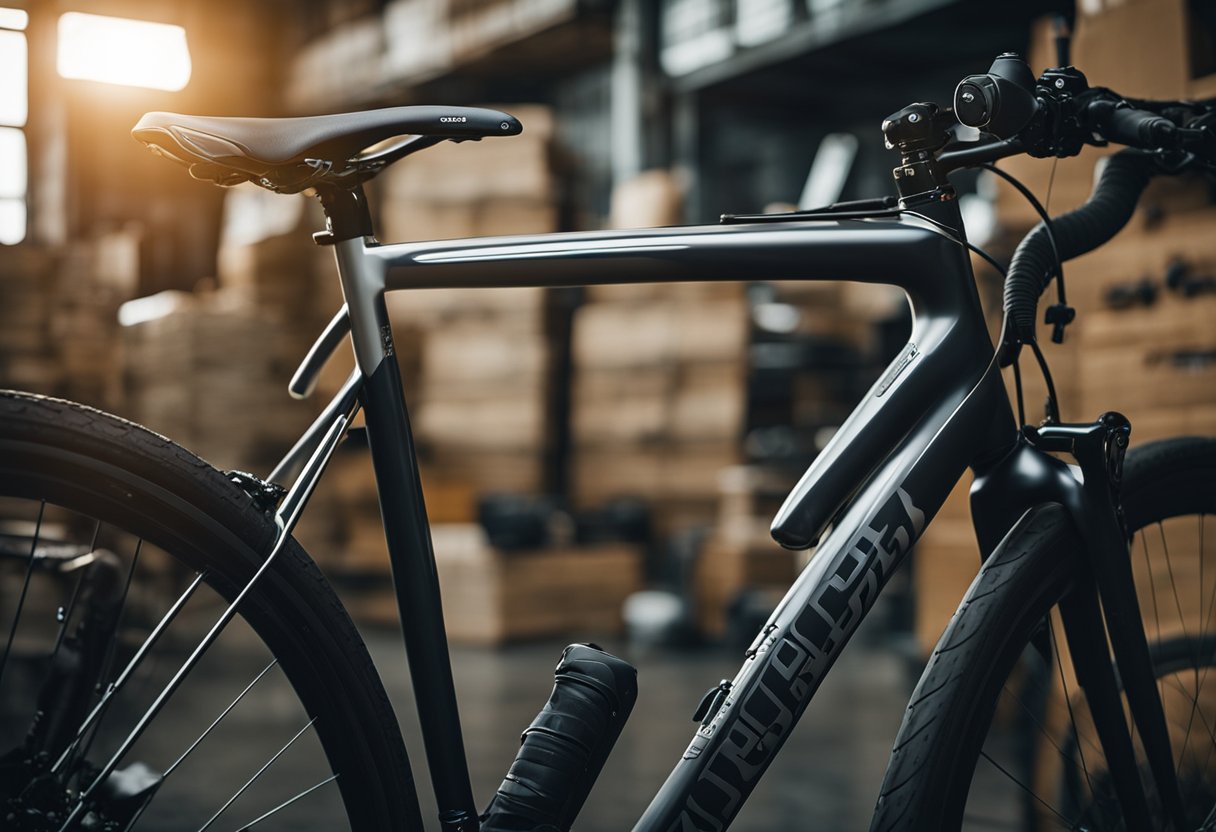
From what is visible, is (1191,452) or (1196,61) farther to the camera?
(1196,61)

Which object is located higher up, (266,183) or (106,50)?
(106,50)

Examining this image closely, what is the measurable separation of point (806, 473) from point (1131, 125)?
416 millimetres

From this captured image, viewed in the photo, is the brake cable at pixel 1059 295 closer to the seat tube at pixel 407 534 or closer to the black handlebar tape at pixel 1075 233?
the black handlebar tape at pixel 1075 233

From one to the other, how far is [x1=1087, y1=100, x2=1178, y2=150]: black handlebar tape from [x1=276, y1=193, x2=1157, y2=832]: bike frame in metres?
0.16

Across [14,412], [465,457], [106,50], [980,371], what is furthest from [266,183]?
[106,50]

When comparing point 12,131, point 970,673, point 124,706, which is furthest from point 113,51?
point 970,673

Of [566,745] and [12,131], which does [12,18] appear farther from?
[12,131]

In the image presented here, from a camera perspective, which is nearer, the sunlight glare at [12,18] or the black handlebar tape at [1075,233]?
the black handlebar tape at [1075,233]

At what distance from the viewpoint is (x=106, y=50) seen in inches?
→ 275

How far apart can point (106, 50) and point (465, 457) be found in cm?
411

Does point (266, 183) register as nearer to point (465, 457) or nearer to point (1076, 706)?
point (1076, 706)

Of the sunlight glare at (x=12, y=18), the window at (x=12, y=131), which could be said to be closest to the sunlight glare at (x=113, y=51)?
the window at (x=12, y=131)

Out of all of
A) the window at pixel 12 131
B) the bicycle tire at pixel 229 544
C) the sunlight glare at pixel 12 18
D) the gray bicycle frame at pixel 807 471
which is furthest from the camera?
the window at pixel 12 131

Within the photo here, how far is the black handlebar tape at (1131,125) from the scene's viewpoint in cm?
99
